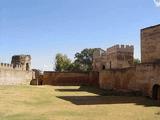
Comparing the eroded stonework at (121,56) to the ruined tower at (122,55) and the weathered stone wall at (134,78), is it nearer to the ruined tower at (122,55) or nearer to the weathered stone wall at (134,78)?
the ruined tower at (122,55)

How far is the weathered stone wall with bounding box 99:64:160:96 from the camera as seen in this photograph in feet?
65.8

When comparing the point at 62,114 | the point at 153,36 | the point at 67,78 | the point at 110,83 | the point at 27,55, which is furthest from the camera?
the point at 27,55

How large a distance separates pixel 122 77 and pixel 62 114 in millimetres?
14101

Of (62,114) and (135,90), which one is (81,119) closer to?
(62,114)

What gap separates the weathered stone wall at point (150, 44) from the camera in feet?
77.9

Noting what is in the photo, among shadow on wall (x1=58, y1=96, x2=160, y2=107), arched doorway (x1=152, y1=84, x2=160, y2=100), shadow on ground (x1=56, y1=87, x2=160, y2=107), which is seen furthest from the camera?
arched doorway (x1=152, y1=84, x2=160, y2=100)

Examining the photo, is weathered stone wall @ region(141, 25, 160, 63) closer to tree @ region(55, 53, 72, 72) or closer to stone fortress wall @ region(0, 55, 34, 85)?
stone fortress wall @ region(0, 55, 34, 85)

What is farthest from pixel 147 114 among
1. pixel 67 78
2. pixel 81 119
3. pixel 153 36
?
pixel 67 78

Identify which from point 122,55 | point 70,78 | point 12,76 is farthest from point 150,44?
point 12,76

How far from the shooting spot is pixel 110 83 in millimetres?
29219

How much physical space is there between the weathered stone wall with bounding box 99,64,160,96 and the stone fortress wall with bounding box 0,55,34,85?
9.11 m

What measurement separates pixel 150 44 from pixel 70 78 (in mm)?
14498

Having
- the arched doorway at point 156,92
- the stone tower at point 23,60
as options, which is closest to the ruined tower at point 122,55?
the stone tower at point 23,60

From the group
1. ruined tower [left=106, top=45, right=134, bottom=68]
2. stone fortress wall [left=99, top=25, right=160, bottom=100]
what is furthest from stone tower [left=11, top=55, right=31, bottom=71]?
stone fortress wall [left=99, top=25, right=160, bottom=100]
